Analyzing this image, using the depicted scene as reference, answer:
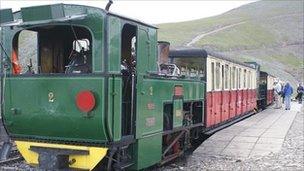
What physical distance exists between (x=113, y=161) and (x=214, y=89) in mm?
6795

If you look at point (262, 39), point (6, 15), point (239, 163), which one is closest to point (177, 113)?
point (239, 163)

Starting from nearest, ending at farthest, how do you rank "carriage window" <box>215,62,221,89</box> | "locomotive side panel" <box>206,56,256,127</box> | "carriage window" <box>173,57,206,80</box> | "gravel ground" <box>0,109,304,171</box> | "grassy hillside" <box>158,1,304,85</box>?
"gravel ground" <box>0,109,304,171</box> < "carriage window" <box>173,57,206,80</box> < "locomotive side panel" <box>206,56,256,127</box> < "carriage window" <box>215,62,221,89</box> < "grassy hillside" <box>158,1,304,85</box>

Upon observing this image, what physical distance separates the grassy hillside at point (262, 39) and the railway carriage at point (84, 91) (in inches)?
1736

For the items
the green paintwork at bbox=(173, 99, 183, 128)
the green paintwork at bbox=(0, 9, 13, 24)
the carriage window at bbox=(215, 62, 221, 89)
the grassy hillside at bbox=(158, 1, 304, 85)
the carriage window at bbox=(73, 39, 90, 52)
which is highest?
the grassy hillside at bbox=(158, 1, 304, 85)

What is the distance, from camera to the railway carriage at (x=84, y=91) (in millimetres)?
7133

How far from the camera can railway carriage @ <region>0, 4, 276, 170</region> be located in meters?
7.13

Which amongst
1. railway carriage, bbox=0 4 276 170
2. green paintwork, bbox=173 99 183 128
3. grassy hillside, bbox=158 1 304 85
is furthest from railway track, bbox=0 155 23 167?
grassy hillside, bbox=158 1 304 85

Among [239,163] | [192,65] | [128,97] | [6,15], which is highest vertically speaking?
[6,15]

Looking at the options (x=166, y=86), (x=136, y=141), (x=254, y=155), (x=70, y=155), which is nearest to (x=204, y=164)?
(x=254, y=155)

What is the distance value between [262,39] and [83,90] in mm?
91361

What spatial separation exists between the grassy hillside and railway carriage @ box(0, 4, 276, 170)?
4409 centimetres

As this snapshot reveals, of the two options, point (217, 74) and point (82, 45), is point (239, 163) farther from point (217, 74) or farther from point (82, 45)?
point (82, 45)

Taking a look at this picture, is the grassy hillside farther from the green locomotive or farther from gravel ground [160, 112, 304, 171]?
the green locomotive

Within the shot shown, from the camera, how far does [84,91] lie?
7113 mm
